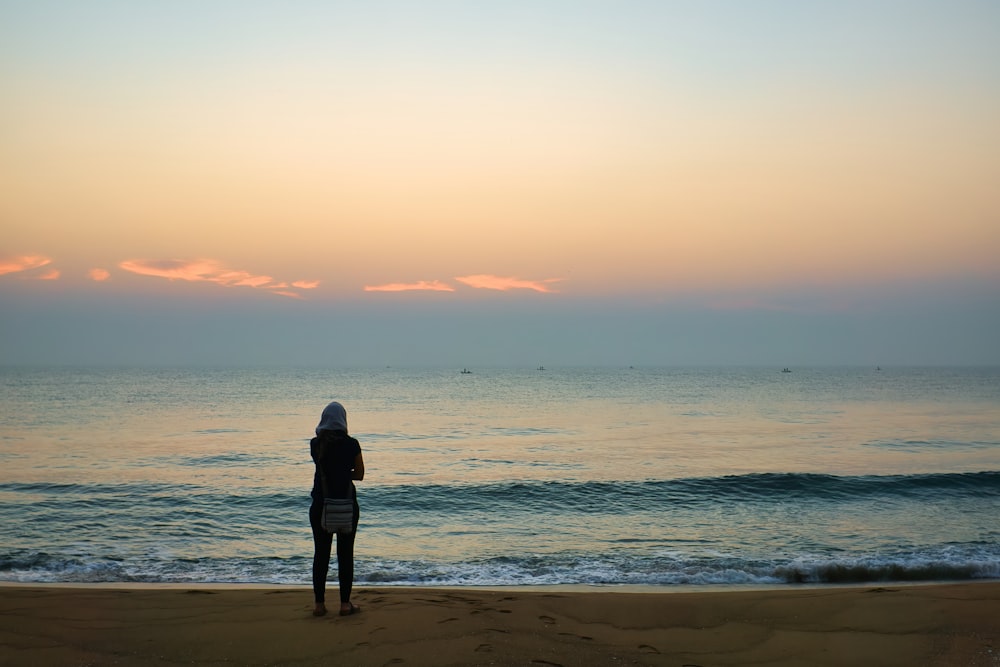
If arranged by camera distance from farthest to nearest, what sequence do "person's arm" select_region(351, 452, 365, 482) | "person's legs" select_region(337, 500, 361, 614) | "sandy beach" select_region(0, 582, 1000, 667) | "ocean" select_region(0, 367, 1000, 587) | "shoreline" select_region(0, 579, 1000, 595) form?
"ocean" select_region(0, 367, 1000, 587) < "shoreline" select_region(0, 579, 1000, 595) < "person's legs" select_region(337, 500, 361, 614) < "person's arm" select_region(351, 452, 365, 482) < "sandy beach" select_region(0, 582, 1000, 667)

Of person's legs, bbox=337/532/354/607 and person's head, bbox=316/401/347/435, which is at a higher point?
person's head, bbox=316/401/347/435

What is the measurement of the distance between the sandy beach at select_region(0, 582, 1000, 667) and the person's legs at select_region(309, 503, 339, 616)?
0.20 meters

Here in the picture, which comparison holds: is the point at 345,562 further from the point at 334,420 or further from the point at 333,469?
the point at 334,420

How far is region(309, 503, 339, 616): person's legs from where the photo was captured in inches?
286

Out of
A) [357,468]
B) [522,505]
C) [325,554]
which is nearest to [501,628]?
[325,554]

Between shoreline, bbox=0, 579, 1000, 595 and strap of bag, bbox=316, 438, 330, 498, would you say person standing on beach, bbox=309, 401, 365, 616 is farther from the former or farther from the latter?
shoreline, bbox=0, 579, 1000, 595

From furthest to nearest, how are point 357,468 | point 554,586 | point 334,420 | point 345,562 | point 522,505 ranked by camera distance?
point 522,505 → point 554,586 → point 345,562 → point 357,468 → point 334,420

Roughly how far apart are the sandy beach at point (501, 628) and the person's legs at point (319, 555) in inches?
7.7

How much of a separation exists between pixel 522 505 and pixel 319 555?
10991mm

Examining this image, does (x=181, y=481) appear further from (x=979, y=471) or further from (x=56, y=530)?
(x=979, y=471)

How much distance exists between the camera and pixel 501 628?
719 centimetres

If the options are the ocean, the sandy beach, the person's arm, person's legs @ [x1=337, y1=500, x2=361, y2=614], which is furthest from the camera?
the ocean

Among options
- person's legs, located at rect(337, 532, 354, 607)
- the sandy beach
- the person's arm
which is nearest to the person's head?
the person's arm

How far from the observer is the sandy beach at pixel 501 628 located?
6.49m
